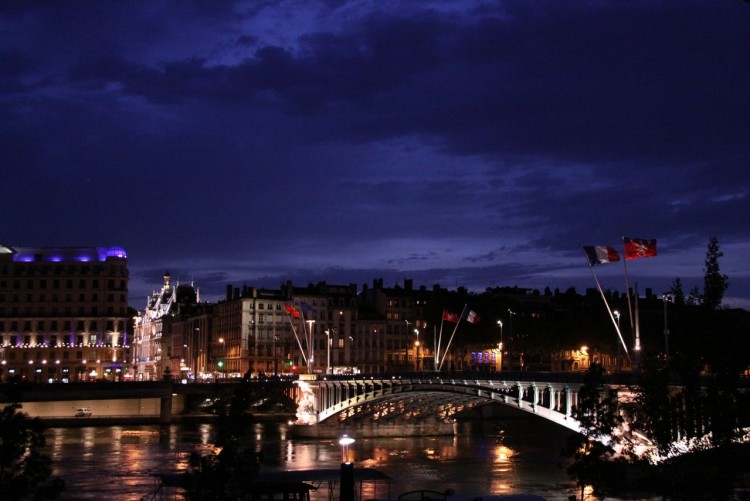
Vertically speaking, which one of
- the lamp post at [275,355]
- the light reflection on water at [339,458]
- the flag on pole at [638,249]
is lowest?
the light reflection on water at [339,458]

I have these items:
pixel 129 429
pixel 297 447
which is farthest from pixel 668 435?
pixel 129 429

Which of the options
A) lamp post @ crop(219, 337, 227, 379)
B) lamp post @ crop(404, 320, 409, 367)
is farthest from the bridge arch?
lamp post @ crop(219, 337, 227, 379)

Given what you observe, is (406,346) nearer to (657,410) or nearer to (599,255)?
(599,255)

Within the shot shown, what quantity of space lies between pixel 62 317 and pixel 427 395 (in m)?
82.2

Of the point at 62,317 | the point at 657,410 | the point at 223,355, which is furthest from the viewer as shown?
the point at 223,355

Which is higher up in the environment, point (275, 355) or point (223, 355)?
point (223, 355)

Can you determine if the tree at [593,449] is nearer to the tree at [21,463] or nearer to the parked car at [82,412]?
the tree at [21,463]

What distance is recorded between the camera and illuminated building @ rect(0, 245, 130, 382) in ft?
530

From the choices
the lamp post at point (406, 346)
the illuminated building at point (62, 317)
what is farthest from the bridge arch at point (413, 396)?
the lamp post at point (406, 346)

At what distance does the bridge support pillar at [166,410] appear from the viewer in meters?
136

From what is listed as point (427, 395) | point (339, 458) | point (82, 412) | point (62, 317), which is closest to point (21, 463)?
point (339, 458)

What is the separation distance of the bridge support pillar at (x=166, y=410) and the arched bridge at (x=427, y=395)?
20.1 metres

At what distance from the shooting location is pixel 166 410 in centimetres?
13562

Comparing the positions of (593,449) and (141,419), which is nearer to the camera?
Answer: (593,449)
